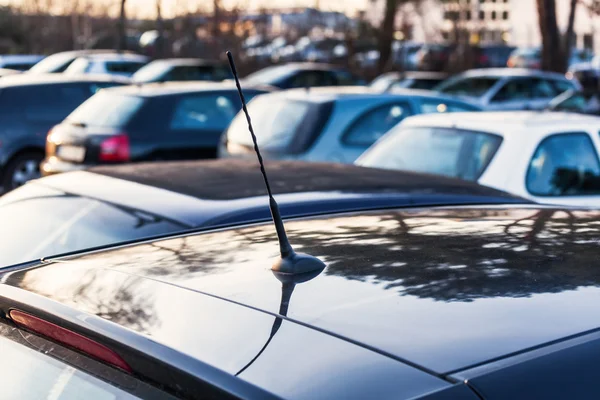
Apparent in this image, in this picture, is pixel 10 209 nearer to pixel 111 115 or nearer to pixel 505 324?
pixel 505 324

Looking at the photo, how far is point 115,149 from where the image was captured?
10.6 m

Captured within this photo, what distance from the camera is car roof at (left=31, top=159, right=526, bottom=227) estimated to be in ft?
12.4

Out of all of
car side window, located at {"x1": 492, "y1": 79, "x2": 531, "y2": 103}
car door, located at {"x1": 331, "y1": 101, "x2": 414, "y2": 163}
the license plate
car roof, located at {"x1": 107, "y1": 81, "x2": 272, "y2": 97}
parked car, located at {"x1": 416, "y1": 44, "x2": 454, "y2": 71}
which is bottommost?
parked car, located at {"x1": 416, "y1": 44, "x2": 454, "y2": 71}

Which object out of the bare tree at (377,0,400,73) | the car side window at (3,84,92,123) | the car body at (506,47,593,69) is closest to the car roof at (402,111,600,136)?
the car side window at (3,84,92,123)

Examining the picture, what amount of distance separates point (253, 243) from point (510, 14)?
215 feet

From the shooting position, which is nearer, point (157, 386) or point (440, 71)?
point (157, 386)

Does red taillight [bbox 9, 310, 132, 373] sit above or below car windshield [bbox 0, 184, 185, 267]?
above

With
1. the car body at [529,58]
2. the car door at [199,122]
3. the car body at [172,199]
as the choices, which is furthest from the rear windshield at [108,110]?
the car body at [529,58]

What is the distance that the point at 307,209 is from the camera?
3.80 metres

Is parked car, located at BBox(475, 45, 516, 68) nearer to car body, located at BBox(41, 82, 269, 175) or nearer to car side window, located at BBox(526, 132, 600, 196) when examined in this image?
car body, located at BBox(41, 82, 269, 175)

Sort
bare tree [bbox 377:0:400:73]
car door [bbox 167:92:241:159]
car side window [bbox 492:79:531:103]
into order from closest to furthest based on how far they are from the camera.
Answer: car door [bbox 167:92:241:159], car side window [bbox 492:79:531:103], bare tree [bbox 377:0:400:73]

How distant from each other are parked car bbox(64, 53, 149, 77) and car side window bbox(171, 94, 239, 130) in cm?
1258

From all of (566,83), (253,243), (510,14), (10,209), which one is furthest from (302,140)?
(510,14)

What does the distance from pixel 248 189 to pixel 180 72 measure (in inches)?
737
